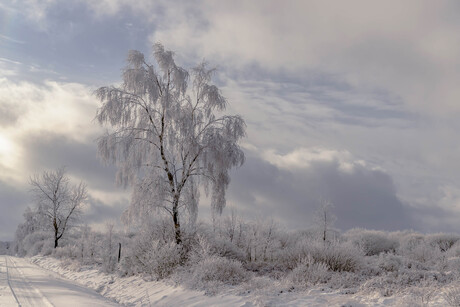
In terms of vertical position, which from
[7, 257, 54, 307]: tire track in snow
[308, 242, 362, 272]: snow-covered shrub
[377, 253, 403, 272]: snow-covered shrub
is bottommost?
[7, 257, 54, 307]: tire track in snow

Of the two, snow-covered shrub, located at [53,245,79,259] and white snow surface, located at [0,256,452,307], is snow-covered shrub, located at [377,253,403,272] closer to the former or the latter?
white snow surface, located at [0,256,452,307]

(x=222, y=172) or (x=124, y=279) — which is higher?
(x=222, y=172)

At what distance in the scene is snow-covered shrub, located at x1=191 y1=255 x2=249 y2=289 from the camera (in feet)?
35.9

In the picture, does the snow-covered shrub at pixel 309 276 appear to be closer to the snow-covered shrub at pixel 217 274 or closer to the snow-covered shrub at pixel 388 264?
the snow-covered shrub at pixel 217 274

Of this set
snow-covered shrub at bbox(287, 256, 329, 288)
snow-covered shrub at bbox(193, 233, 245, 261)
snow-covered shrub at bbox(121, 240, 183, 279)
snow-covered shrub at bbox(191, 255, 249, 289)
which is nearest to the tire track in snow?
snow-covered shrub at bbox(121, 240, 183, 279)

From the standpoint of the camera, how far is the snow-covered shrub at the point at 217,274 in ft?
35.9

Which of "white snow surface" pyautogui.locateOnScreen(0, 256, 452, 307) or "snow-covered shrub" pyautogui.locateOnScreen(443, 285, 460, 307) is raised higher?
"snow-covered shrub" pyautogui.locateOnScreen(443, 285, 460, 307)

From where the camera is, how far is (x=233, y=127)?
17938mm

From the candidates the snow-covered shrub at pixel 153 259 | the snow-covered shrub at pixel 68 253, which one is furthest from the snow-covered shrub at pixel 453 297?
the snow-covered shrub at pixel 68 253

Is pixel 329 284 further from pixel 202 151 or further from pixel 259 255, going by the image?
pixel 259 255

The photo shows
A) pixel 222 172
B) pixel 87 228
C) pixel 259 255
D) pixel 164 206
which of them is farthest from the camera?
pixel 87 228

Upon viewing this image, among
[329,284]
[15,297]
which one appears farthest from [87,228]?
[329,284]

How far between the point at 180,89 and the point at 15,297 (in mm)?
11051

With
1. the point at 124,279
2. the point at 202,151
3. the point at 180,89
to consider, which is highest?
the point at 180,89
